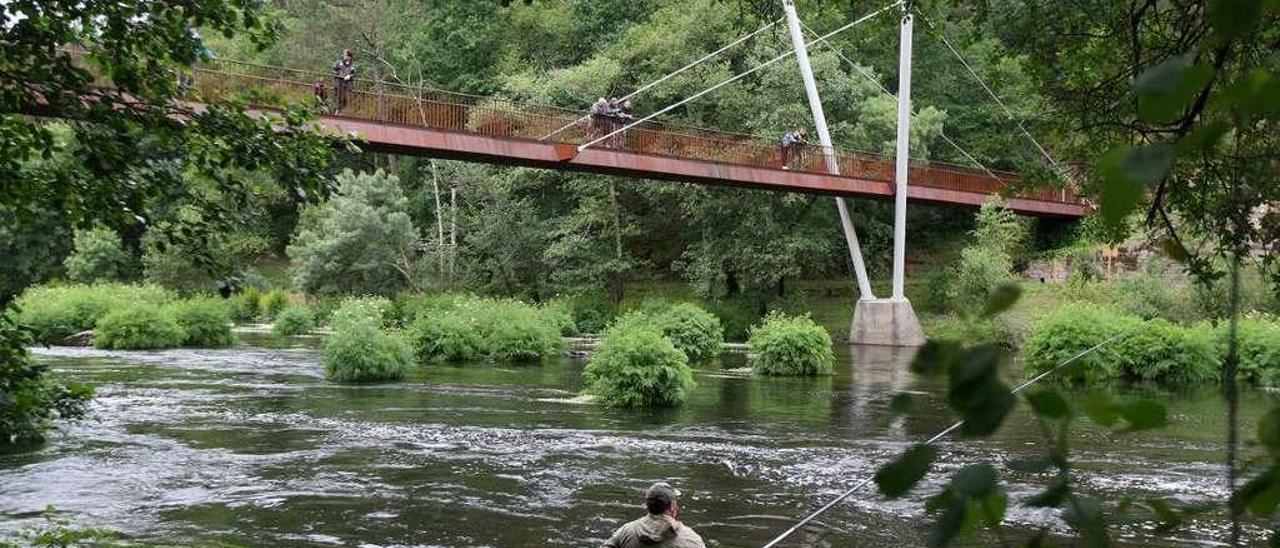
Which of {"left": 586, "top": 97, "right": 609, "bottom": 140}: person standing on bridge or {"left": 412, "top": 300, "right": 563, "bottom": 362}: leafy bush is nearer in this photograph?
{"left": 412, "top": 300, "right": 563, "bottom": 362}: leafy bush

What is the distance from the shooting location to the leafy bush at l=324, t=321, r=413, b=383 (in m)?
17.9

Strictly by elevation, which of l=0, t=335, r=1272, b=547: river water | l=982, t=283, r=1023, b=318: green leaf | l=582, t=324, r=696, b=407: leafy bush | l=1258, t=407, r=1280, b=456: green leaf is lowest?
l=0, t=335, r=1272, b=547: river water

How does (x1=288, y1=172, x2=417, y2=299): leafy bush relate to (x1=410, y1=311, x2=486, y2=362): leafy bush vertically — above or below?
above

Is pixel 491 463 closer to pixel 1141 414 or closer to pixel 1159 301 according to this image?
pixel 1141 414

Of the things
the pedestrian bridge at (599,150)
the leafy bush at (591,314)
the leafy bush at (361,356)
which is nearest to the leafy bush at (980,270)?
the pedestrian bridge at (599,150)

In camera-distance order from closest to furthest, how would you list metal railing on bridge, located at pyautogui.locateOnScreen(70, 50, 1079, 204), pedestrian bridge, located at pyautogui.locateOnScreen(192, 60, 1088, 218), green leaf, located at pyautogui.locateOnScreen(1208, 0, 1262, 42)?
green leaf, located at pyautogui.locateOnScreen(1208, 0, 1262, 42), pedestrian bridge, located at pyautogui.locateOnScreen(192, 60, 1088, 218), metal railing on bridge, located at pyautogui.locateOnScreen(70, 50, 1079, 204)

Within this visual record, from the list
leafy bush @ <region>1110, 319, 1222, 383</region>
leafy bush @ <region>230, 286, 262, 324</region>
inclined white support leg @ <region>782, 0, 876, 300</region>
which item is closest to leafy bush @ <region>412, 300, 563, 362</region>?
inclined white support leg @ <region>782, 0, 876, 300</region>

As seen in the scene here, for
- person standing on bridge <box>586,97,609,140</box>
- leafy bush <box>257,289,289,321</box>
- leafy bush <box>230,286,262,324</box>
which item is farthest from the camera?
leafy bush <box>257,289,289,321</box>

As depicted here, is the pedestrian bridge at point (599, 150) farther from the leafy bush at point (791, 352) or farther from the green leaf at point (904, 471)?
the green leaf at point (904, 471)

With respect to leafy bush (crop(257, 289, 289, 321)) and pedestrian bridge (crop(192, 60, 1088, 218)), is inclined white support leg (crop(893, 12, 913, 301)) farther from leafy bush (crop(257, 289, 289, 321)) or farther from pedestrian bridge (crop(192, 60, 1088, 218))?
leafy bush (crop(257, 289, 289, 321))

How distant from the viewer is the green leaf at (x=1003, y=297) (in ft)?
2.90

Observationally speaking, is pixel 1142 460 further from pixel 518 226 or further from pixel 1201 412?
pixel 518 226

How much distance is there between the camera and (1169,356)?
1983 cm

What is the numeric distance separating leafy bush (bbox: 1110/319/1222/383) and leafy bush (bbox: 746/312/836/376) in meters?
4.75
